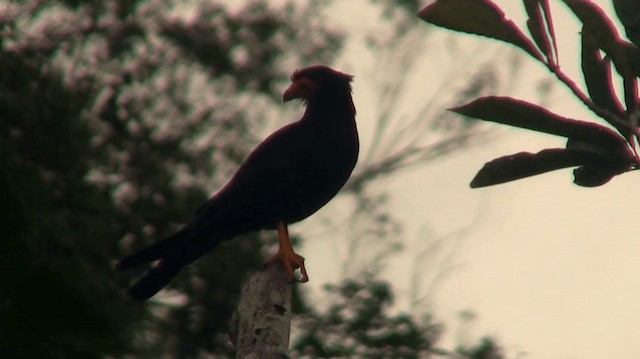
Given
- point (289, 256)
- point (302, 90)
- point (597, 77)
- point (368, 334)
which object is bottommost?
point (597, 77)

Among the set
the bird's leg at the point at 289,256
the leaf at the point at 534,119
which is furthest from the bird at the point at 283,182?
the leaf at the point at 534,119

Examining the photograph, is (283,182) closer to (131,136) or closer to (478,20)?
(478,20)

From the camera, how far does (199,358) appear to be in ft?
37.9

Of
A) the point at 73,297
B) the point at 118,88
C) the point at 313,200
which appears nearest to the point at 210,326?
the point at 118,88

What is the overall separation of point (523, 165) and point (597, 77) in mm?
232

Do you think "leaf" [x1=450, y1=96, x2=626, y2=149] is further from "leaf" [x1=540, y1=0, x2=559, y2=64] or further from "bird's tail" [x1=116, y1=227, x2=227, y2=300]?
"bird's tail" [x1=116, y1=227, x2=227, y2=300]

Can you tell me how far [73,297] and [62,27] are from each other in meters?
10.1

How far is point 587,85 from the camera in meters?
2.03

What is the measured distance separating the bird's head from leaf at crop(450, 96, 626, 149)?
3.47 meters

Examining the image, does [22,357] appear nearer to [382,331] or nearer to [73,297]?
[73,297]

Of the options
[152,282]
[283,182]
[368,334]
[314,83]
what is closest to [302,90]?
[314,83]

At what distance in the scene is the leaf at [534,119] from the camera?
6.64 ft

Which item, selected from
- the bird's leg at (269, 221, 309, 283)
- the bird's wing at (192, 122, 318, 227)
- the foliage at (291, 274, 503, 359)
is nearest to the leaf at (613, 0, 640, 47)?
the bird's leg at (269, 221, 309, 283)

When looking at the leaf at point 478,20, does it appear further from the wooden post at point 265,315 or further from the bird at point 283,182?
the bird at point 283,182
